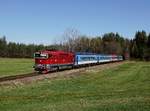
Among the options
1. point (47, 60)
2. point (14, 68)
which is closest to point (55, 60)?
point (47, 60)

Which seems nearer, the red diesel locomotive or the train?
the red diesel locomotive

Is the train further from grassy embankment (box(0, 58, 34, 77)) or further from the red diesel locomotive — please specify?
grassy embankment (box(0, 58, 34, 77))

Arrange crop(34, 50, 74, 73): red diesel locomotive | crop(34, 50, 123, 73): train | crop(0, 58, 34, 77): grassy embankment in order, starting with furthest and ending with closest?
crop(0, 58, 34, 77): grassy embankment → crop(34, 50, 123, 73): train → crop(34, 50, 74, 73): red diesel locomotive

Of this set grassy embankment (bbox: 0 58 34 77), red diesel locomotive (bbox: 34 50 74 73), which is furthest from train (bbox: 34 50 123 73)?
grassy embankment (bbox: 0 58 34 77)

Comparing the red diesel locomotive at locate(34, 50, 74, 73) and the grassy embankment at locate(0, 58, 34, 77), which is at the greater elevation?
the red diesel locomotive at locate(34, 50, 74, 73)

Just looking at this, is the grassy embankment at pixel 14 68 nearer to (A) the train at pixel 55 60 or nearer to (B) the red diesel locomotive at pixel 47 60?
(B) the red diesel locomotive at pixel 47 60

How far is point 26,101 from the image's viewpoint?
63.9 feet

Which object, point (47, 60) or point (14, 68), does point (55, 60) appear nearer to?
point (47, 60)

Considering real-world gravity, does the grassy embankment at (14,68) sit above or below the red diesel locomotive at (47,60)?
below

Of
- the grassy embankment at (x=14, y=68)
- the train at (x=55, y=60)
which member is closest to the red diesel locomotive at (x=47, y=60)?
the train at (x=55, y=60)

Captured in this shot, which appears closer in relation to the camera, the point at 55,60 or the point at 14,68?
the point at 55,60

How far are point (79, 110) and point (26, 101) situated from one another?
185 inches

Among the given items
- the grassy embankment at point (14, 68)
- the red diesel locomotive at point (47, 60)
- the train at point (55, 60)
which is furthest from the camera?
the grassy embankment at point (14, 68)

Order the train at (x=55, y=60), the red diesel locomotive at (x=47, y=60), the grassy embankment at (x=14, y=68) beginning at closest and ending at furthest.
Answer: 1. the red diesel locomotive at (x=47, y=60)
2. the train at (x=55, y=60)
3. the grassy embankment at (x=14, y=68)
